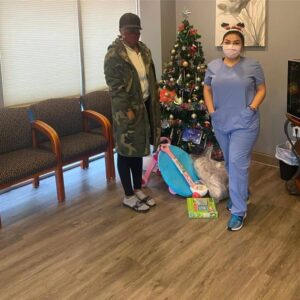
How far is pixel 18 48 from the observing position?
340cm

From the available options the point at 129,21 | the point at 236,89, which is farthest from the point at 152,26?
the point at 236,89

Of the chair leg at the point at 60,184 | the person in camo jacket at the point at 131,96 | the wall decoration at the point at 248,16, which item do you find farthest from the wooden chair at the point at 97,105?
the wall decoration at the point at 248,16

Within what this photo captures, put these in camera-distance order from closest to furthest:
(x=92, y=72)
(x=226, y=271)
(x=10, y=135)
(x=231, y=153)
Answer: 1. (x=226, y=271)
2. (x=231, y=153)
3. (x=10, y=135)
4. (x=92, y=72)

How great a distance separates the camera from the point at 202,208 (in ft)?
9.57

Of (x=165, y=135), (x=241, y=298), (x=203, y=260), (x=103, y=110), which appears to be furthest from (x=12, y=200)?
(x=241, y=298)

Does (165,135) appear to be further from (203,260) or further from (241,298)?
(241,298)

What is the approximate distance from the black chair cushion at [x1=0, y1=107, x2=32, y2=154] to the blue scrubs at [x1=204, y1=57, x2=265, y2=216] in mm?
1676

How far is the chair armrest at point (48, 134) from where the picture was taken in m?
3.05

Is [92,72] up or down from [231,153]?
up

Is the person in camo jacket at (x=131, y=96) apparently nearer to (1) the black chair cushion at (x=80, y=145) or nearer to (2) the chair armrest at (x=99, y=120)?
(1) the black chair cushion at (x=80, y=145)

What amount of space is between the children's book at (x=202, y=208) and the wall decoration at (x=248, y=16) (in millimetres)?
1716

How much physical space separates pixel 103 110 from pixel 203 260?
2.08m

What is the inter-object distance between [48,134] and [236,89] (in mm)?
1602

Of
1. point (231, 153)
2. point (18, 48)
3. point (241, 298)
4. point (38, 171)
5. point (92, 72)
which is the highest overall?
point (18, 48)
